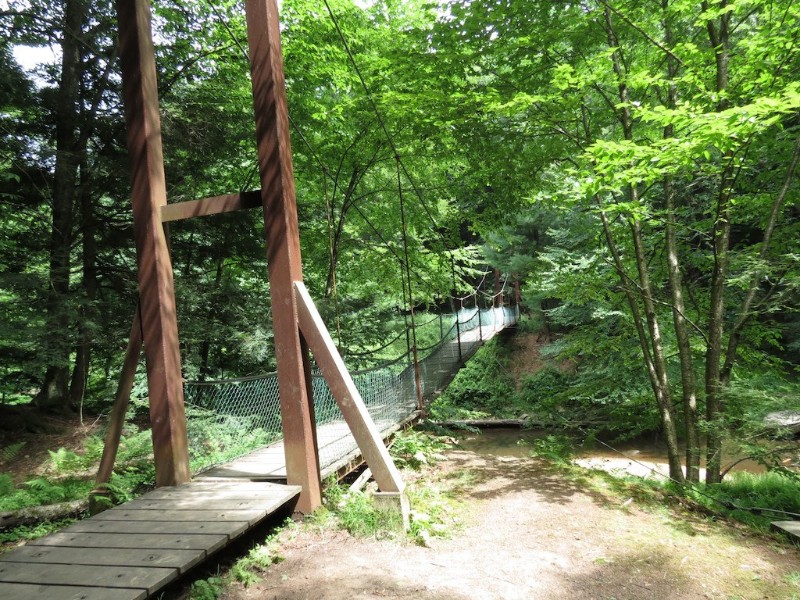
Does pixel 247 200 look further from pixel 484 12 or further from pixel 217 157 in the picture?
pixel 217 157

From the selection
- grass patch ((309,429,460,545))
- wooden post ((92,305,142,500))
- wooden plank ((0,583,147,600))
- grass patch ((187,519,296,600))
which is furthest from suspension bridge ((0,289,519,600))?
wooden post ((92,305,142,500))

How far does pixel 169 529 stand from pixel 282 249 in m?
1.35

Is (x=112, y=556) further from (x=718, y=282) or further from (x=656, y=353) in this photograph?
(x=718, y=282)

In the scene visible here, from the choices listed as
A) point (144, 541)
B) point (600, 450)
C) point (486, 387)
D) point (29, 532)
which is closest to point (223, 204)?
point (144, 541)

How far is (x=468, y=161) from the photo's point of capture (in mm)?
5441

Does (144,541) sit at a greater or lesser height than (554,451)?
greater

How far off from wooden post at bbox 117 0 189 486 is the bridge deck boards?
10.5 inches

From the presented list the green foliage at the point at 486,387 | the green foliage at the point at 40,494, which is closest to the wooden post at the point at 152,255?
the green foliage at the point at 40,494

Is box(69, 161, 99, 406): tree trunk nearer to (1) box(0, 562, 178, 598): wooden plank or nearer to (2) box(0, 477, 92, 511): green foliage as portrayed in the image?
(2) box(0, 477, 92, 511): green foliage

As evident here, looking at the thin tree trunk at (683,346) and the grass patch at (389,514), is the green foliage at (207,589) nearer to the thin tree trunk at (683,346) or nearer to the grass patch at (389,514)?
the grass patch at (389,514)

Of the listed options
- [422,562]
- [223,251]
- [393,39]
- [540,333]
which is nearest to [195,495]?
[422,562]

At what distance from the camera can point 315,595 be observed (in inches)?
68.2

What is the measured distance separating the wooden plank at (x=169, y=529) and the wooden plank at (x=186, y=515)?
0.04 m

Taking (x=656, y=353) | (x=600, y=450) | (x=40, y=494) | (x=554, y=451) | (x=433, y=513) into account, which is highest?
(x=656, y=353)
